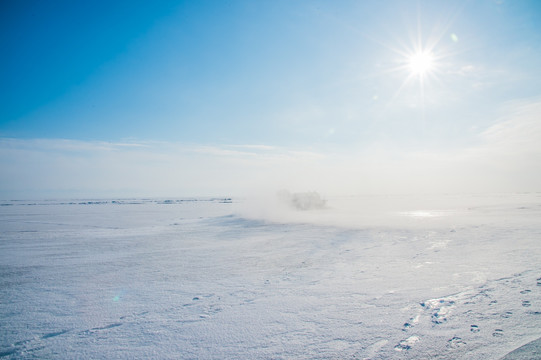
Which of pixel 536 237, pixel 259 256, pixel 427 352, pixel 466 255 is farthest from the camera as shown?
pixel 536 237

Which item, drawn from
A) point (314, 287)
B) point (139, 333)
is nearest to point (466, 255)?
point (314, 287)

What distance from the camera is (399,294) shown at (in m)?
4.31

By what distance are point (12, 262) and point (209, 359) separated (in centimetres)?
735

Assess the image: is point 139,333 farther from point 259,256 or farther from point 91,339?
point 259,256

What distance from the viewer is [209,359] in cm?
273

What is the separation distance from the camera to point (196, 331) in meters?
3.30

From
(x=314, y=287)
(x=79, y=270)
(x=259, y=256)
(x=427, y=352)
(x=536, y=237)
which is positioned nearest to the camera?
(x=427, y=352)

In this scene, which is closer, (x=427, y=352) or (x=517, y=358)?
(x=517, y=358)

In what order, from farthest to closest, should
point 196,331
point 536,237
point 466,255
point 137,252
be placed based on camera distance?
point 536,237 → point 137,252 → point 466,255 → point 196,331

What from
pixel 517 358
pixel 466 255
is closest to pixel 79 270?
pixel 517 358

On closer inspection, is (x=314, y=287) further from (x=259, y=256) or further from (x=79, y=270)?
(x=79, y=270)

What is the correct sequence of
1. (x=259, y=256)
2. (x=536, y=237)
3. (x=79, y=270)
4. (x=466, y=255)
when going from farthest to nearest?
1. (x=536, y=237)
2. (x=259, y=256)
3. (x=466, y=255)
4. (x=79, y=270)

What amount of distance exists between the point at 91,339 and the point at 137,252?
5.42 m

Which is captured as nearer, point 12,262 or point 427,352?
point 427,352
